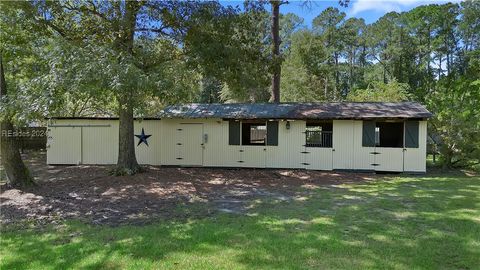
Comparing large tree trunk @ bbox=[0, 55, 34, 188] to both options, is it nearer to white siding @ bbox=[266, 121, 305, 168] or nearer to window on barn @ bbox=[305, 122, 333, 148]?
white siding @ bbox=[266, 121, 305, 168]

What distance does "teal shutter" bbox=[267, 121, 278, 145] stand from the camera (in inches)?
541

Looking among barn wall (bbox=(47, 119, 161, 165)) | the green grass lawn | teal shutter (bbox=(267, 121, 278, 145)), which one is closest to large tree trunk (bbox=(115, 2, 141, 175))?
barn wall (bbox=(47, 119, 161, 165))

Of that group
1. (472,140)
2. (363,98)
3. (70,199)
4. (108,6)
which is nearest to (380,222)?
(70,199)

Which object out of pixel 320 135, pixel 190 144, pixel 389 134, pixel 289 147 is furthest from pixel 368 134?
pixel 190 144

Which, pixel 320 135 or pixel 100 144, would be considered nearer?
pixel 320 135

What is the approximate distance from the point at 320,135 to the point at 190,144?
16.3 feet

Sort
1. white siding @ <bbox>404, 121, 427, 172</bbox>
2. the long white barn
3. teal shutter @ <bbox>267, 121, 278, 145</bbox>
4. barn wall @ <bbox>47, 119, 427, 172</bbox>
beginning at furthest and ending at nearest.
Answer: teal shutter @ <bbox>267, 121, 278, 145</bbox> → barn wall @ <bbox>47, 119, 427, 172</bbox> → the long white barn → white siding @ <bbox>404, 121, 427, 172</bbox>

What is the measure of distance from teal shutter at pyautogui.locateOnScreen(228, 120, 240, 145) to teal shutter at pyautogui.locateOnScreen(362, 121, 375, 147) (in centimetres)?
460

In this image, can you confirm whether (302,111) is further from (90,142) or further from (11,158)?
(11,158)

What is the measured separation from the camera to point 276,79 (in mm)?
18234

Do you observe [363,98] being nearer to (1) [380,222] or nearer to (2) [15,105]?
(1) [380,222]

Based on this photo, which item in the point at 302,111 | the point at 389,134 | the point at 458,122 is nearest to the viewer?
the point at 458,122

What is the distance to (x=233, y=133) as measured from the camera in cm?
1403

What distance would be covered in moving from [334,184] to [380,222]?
14.8 ft
